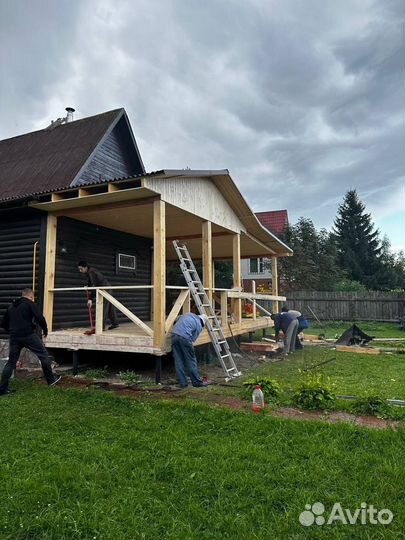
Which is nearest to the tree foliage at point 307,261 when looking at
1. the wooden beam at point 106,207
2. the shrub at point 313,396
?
the wooden beam at point 106,207

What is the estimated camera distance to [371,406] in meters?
4.12

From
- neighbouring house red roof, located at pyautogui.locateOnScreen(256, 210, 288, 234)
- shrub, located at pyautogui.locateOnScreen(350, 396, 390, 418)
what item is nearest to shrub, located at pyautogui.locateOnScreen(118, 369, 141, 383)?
shrub, located at pyautogui.locateOnScreen(350, 396, 390, 418)

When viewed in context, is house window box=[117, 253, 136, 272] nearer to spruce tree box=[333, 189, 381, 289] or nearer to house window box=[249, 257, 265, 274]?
house window box=[249, 257, 265, 274]

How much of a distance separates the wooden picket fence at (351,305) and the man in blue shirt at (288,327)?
9949mm

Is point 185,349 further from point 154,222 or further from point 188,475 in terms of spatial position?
point 188,475

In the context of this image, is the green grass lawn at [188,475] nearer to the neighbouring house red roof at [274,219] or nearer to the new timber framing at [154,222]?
the new timber framing at [154,222]

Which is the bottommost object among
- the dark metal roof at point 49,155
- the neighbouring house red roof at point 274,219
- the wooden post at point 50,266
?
the wooden post at point 50,266

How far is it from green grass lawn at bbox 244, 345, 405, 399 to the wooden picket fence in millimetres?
10094

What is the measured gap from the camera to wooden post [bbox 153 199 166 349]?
236 inches

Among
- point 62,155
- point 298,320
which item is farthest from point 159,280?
point 62,155

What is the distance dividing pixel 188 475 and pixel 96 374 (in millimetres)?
4177

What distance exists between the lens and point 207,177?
28.5 ft

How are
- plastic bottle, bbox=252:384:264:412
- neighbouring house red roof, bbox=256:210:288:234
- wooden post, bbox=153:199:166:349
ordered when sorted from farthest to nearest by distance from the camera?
neighbouring house red roof, bbox=256:210:288:234, wooden post, bbox=153:199:166:349, plastic bottle, bbox=252:384:264:412

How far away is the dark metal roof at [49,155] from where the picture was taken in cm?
925
